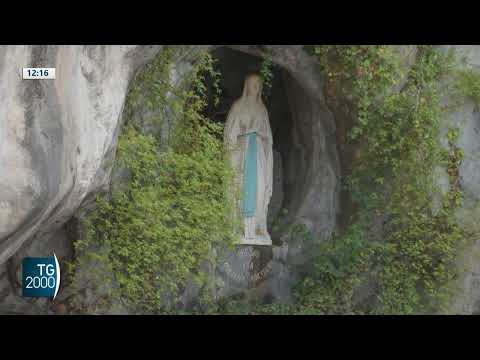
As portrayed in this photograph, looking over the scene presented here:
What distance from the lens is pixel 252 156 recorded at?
9.03m

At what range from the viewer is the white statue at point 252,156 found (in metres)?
8.87

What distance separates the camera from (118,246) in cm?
707

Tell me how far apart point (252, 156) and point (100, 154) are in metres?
2.97

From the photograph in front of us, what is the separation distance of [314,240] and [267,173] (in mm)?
945

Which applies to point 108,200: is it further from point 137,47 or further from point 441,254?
point 441,254

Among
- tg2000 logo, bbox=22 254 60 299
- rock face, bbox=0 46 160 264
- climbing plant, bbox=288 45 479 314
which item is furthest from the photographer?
climbing plant, bbox=288 45 479 314

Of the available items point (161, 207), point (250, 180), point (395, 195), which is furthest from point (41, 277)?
point (395, 195)

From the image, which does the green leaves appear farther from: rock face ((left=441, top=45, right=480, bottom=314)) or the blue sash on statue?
the blue sash on statue

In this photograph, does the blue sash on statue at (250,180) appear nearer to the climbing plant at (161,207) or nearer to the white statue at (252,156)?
the white statue at (252,156)

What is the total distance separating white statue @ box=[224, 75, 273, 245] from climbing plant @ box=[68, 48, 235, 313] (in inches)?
36.8

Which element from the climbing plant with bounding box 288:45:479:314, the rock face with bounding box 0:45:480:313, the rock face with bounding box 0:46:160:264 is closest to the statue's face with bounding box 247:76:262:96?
the rock face with bounding box 0:45:480:313

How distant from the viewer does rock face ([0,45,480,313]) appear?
529cm
